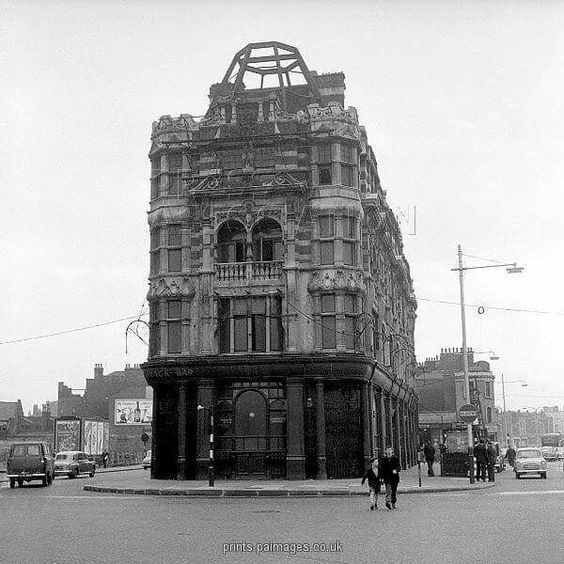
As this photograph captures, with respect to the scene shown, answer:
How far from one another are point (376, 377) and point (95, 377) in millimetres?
69539

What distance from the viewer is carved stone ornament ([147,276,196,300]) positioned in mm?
38969

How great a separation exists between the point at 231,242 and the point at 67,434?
109 feet

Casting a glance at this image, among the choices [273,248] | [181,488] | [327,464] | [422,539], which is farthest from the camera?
[273,248]

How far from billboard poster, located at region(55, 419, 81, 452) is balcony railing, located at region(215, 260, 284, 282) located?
32653 millimetres

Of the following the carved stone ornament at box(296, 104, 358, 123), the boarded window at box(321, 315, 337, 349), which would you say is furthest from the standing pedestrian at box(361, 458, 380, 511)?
the carved stone ornament at box(296, 104, 358, 123)

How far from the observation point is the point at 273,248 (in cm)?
3947

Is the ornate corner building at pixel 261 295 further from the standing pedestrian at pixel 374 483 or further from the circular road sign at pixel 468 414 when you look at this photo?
the standing pedestrian at pixel 374 483

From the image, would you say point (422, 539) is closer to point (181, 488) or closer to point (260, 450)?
point (181, 488)

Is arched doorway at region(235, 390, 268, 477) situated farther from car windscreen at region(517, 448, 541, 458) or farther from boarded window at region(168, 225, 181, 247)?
car windscreen at region(517, 448, 541, 458)

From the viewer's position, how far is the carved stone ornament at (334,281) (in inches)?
1491

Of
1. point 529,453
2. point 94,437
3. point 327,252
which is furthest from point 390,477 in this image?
point 94,437

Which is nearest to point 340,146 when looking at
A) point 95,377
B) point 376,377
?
point 376,377

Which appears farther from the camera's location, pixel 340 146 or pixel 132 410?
pixel 132 410

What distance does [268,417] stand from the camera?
3725 centimetres
